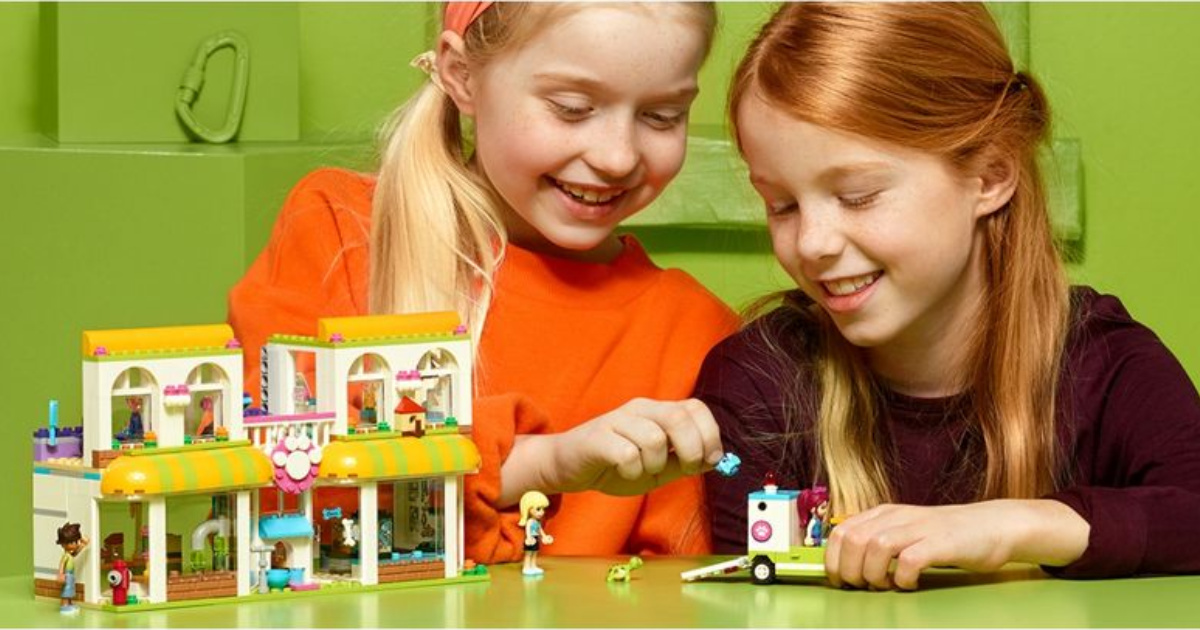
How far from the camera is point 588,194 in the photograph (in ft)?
4.68

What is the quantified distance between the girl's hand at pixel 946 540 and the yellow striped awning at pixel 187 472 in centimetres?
31

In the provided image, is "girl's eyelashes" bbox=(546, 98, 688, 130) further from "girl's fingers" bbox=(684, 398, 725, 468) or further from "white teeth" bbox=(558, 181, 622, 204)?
"girl's fingers" bbox=(684, 398, 725, 468)

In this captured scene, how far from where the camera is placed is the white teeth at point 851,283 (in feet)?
4.31

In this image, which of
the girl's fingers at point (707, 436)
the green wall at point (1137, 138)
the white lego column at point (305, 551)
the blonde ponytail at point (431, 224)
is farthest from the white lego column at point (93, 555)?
the green wall at point (1137, 138)

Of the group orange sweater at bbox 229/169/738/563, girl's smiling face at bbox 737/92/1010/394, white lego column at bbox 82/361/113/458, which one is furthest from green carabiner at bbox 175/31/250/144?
white lego column at bbox 82/361/113/458

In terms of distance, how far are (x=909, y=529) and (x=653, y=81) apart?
0.42 metres

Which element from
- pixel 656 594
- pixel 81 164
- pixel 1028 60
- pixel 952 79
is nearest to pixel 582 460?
pixel 656 594

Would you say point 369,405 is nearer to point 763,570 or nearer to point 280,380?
point 280,380

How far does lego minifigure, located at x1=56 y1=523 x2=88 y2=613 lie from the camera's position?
1.00 m

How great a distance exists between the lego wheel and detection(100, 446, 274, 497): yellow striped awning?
272 mm

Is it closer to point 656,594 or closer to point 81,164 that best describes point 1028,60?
point 81,164

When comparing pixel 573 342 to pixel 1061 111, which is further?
pixel 1061 111

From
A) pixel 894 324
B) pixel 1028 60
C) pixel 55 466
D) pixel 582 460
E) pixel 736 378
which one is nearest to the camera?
pixel 55 466

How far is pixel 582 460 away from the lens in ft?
3.87
